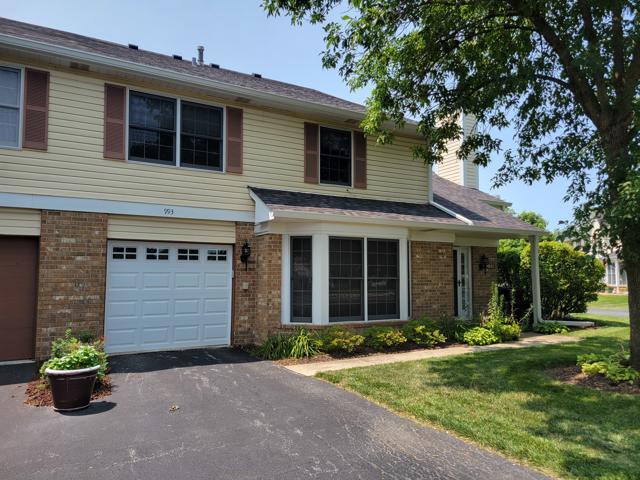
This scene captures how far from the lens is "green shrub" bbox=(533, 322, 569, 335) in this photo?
11977 mm

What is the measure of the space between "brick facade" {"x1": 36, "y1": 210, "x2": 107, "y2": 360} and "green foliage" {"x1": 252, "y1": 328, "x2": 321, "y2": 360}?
10.3 ft

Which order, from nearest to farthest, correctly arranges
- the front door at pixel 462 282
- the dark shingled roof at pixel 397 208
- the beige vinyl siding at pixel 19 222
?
the beige vinyl siding at pixel 19 222, the dark shingled roof at pixel 397 208, the front door at pixel 462 282

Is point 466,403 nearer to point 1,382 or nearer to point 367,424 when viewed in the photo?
point 367,424

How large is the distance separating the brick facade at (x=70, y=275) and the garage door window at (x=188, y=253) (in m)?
1.47

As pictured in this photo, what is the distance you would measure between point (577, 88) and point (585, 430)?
5.39 m

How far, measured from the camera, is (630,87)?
21.8 feet

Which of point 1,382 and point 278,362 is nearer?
point 1,382

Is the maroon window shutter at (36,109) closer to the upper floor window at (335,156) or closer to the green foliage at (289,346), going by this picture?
the green foliage at (289,346)

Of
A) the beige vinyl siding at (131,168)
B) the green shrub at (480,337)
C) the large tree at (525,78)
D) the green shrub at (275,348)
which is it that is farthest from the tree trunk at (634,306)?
the beige vinyl siding at (131,168)

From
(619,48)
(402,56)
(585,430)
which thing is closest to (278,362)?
(585,430)

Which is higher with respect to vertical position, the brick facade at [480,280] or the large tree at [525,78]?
the large tree at [525,78]

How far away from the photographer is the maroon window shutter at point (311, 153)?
10609 millimetres

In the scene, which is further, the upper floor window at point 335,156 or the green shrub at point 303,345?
the upper floor window at point 335,156

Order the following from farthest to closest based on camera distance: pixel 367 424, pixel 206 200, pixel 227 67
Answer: pixel 227 67 → pixel 206 200 → pixel 367 424
